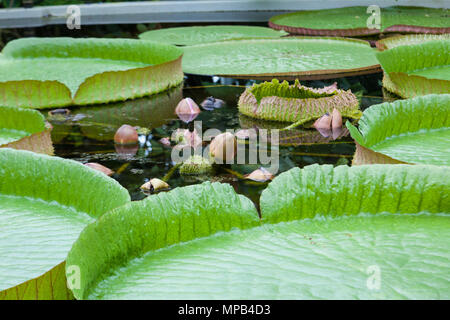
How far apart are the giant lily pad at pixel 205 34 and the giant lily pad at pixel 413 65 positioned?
208 centimetres

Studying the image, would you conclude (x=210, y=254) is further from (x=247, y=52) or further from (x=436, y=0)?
(x=436, y=0)

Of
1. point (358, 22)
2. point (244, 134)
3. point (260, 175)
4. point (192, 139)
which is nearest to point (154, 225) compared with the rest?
point (260, 175)

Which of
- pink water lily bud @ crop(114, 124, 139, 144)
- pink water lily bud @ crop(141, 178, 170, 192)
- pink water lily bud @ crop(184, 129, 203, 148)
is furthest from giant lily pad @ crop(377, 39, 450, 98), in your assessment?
pink water lily bud @ crop(141, 178, 170, 192)

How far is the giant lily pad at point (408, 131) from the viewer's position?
183cm

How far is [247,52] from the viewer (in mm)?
4309

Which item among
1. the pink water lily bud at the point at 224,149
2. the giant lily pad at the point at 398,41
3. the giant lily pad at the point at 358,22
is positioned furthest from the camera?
the giant lily pad at the point at 358,22

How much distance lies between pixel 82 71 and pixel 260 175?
75.1 inches

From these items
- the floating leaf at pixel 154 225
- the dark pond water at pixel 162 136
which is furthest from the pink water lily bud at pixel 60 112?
the floating leaf at pixel 154 225

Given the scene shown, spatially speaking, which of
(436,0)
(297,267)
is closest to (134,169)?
(297,267)

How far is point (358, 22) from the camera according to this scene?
5.98 metres

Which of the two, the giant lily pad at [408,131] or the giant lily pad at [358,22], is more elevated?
the giant lily pad at [358,22]

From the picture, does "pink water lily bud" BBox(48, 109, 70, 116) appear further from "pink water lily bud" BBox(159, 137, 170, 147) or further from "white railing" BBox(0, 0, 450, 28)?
"white railing" BBox(0, 0, 450, 28)

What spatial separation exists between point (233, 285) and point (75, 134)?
1782mm

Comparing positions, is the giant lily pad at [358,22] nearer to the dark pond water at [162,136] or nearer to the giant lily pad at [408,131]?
the dark pond water at [162,136]
